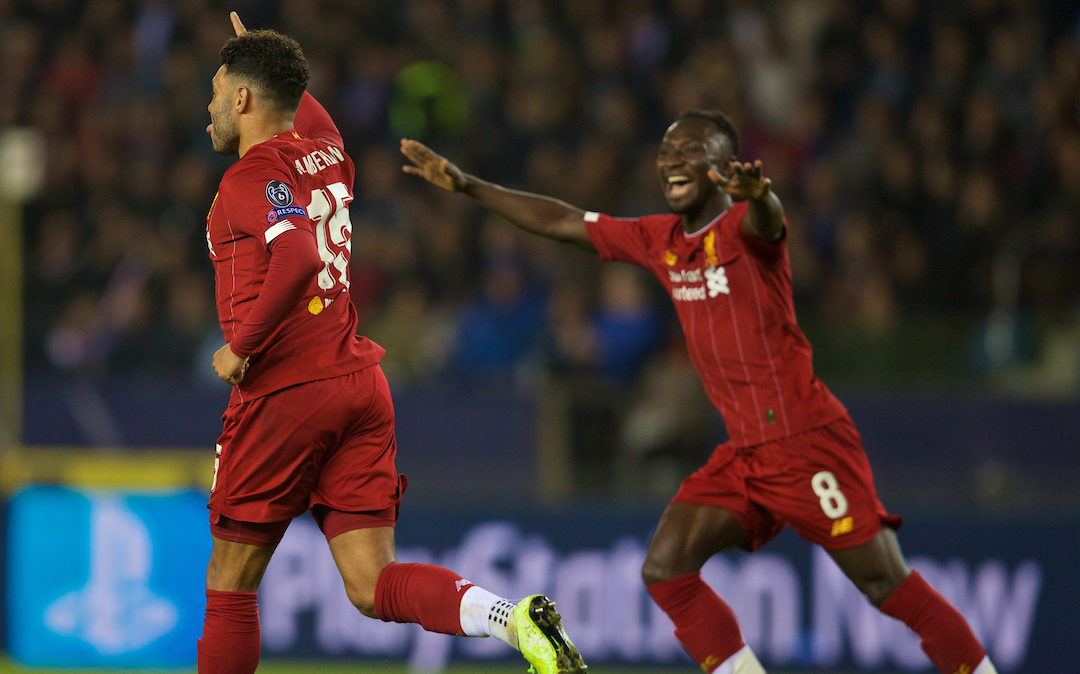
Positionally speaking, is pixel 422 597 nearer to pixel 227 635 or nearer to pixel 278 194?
pixel 227 635

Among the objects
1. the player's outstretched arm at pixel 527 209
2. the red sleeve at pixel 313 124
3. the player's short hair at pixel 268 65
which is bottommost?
the player's outstretched arm at pixel 527 209

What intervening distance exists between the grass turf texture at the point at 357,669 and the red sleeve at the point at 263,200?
14.6ft

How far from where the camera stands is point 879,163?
409 inches

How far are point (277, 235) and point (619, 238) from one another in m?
1.67

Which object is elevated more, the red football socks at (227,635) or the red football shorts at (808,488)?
the red football shorts at (808,488)

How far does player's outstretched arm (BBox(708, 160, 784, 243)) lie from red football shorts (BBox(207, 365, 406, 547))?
139 centimetres

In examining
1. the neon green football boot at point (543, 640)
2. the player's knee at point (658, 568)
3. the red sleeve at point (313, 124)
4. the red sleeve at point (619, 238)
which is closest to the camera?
the neon green football boot at point (543, 640)

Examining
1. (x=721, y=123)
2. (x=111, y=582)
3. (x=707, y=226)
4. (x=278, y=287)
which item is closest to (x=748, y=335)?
(x=707, y=226)

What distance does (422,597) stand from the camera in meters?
4.16

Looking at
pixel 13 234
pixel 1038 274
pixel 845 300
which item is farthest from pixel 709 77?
pixel 13 234

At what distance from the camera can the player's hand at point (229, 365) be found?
4.10 meters

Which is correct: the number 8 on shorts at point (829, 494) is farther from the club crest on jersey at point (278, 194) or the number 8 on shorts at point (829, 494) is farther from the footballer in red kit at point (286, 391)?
the club crest on jersey at point (278, 194)

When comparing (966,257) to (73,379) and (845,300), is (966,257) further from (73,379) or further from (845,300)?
(73,379)

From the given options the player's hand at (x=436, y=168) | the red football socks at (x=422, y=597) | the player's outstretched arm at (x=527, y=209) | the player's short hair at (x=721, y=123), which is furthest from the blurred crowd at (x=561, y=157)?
the red football socks at (x=422, y=597)
